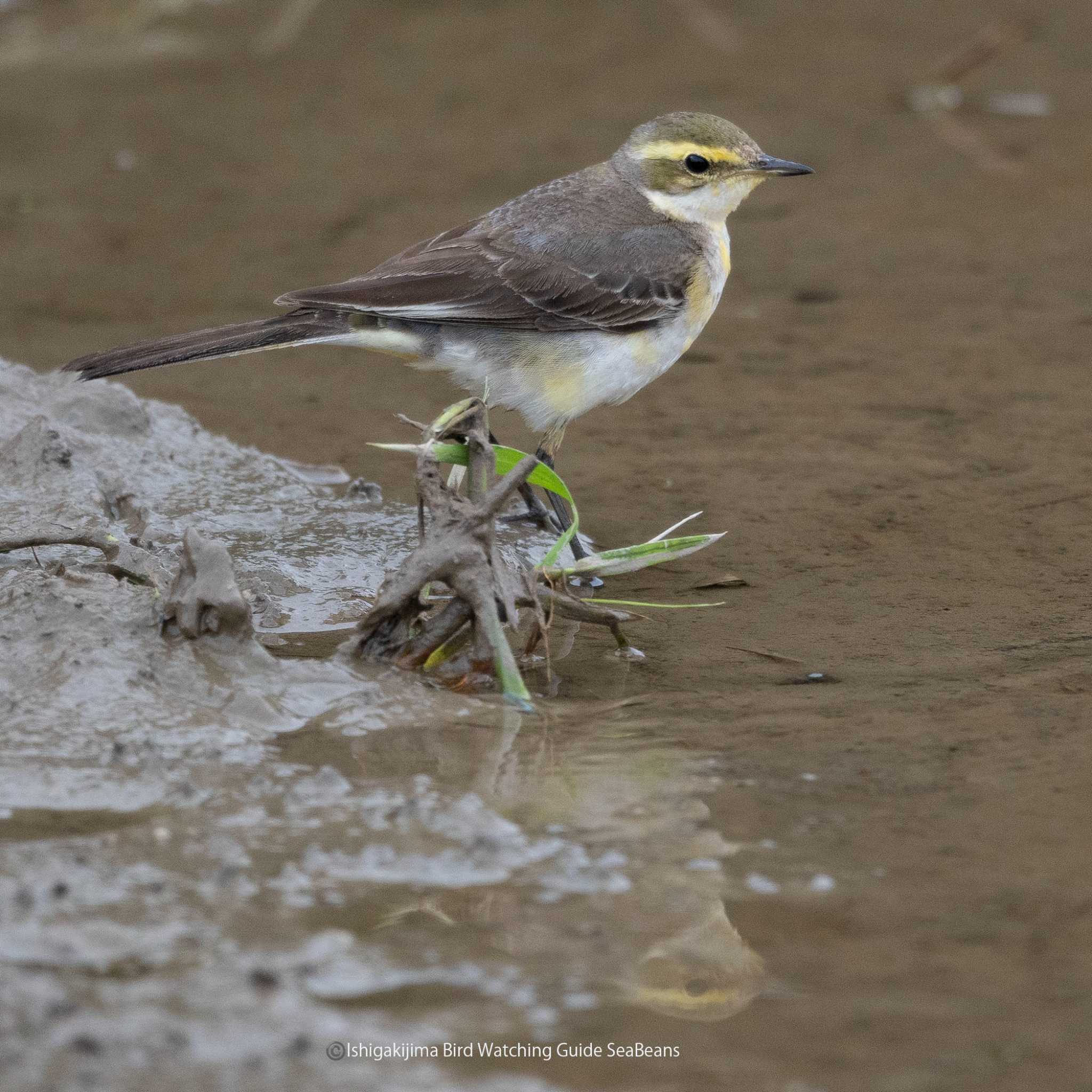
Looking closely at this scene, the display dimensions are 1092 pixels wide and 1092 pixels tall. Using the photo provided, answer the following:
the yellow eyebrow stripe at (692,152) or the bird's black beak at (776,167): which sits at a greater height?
the yellow eyebrow stripe at (692,152)

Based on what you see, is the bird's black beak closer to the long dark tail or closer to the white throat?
the white throat

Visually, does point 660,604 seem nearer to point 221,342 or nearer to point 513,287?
A: point 513,287

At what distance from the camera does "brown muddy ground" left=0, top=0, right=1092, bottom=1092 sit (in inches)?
135

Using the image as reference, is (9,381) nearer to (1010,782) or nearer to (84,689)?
(84,689)

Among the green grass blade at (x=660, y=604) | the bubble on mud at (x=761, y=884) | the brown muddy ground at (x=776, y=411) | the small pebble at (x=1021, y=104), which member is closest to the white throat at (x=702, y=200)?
the brown muddy ground at (x=776, y=411)

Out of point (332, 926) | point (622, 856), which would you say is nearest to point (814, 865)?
point (622, 856)

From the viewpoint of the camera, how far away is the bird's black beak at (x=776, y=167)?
22.8 feet

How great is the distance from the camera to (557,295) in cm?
639

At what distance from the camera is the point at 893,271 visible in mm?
9648

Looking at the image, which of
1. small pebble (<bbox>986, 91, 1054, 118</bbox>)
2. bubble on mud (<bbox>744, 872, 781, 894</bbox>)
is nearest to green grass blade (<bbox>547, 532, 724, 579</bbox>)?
bubble on mud (<bbox>744, 872, 781, 894</bbox>)

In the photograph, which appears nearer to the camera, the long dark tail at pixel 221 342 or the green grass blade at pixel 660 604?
the green grass blade at pixel 660 604

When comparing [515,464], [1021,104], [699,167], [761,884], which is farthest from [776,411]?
[1021,104]

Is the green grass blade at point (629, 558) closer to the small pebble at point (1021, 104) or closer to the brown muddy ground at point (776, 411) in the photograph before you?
the brown muddy ground at point (776, 411)

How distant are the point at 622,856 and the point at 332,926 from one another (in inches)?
29.9
